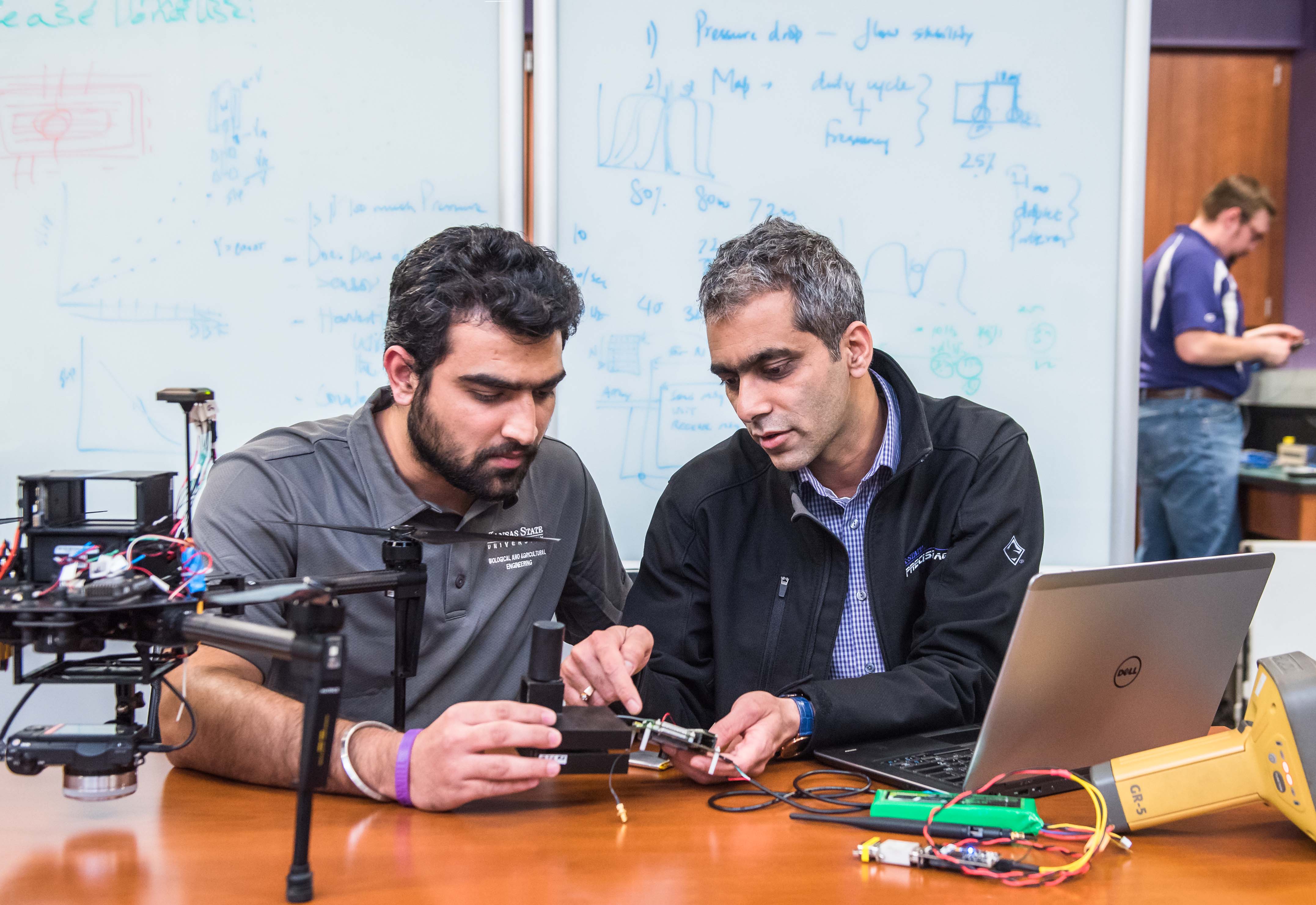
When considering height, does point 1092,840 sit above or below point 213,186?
below

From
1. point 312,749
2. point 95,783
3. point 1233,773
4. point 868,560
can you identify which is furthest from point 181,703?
point 1233,773

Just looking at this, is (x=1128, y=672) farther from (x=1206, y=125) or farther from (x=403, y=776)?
(x=1206, y=125)

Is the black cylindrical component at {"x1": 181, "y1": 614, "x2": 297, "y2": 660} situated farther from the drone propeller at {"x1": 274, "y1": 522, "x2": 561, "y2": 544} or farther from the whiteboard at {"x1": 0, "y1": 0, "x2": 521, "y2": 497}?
the whiteboard at {"x1": 0, "y1": 0, "x2": 521, "y2": 497}

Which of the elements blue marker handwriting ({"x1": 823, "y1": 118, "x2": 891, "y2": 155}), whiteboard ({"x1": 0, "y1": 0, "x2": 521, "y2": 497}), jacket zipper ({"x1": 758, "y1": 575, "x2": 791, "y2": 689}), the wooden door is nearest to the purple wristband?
jacket zipper ({"x1": 758, "y1": 575, "x2": 791, "y2": 689})

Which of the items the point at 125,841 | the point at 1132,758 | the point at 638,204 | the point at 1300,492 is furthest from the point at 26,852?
the point at 1300,492

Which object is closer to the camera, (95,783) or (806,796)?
(95,783)

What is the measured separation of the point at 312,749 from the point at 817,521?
958 mm

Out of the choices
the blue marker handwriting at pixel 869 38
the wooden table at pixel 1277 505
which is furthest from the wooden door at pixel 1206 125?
the blue marker handwriting at pixel 869 38

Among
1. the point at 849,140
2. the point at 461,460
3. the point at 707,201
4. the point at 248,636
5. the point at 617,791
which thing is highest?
the point at 849,140

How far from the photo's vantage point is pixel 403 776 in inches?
46.0

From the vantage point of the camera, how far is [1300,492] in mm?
3805

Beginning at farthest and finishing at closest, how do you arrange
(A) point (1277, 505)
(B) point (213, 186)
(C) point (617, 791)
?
(A) point (1277, 505)
(B) point (213, 186)
(C) point (617, 791)

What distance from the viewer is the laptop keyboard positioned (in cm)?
127

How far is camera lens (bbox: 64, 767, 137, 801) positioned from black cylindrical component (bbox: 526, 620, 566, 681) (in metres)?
0.41
